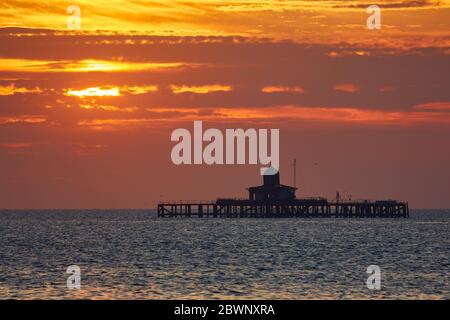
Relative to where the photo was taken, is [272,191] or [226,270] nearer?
[226,270]

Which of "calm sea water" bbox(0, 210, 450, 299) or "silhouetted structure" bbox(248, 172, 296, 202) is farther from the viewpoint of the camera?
"silhouetted structure" bbox(248, 172, 296, 202)

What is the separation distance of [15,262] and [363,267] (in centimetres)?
2463

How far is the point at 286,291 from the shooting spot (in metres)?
44.8

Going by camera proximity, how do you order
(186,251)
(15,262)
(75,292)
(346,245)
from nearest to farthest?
1. (75,292)
2. (15,262)
3. (186,251)
4. (346,245)

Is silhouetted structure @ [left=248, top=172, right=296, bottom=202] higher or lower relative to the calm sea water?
higher

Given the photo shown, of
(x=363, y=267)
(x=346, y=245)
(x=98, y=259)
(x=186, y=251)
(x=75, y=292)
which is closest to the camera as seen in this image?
(x=75, y=292)

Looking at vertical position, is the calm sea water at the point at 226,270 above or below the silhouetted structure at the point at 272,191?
below

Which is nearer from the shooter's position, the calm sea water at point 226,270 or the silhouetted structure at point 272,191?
the calm sea water at point 226,270
